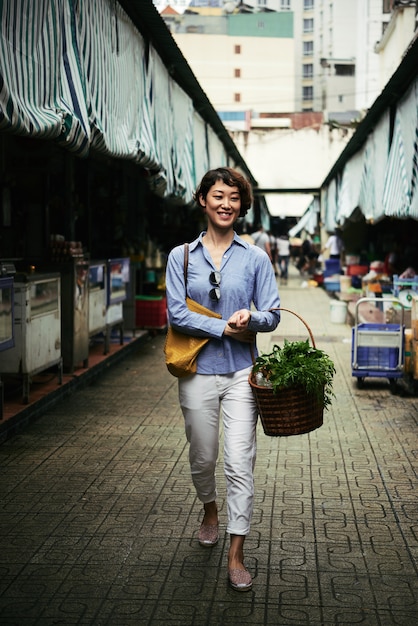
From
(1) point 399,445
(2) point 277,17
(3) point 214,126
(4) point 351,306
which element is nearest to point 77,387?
(1) point 399,445

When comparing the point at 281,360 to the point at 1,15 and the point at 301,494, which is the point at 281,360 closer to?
the point at 301,494

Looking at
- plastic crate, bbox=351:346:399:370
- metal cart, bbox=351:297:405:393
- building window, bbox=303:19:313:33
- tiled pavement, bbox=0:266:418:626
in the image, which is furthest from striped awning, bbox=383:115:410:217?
building window, bbox=303:19:313:33

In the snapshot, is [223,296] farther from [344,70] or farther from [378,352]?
[344,70]

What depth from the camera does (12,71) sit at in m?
5.58

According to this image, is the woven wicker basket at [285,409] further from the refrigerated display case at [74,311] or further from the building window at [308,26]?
the building window at [308,26]

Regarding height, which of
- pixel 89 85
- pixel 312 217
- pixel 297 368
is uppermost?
pixel 89 85

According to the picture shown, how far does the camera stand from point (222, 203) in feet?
14.7

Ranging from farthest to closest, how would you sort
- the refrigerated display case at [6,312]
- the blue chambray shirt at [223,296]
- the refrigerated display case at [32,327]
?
the refrigerated display case at [32,327]
the refrigerated display case at [6,312]
the blue chambray shirt at [223,296]

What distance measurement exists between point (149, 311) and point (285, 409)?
1075 cm

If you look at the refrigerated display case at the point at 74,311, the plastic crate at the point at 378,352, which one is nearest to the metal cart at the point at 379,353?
the plastic crate at the point at 378,352

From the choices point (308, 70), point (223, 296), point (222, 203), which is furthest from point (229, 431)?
point (308, 70)

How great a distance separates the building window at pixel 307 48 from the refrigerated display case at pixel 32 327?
99232 millimetres

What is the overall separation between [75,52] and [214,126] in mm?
11985

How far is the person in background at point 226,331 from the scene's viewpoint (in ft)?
14.0
